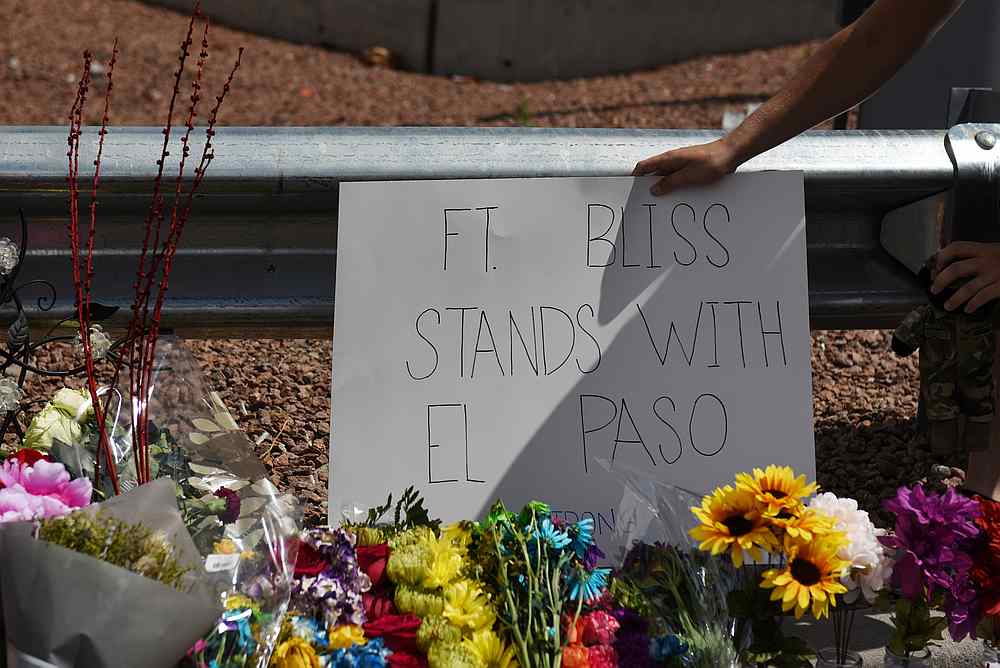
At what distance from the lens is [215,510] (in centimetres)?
200

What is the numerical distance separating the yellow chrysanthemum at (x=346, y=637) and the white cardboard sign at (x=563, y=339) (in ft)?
1.57

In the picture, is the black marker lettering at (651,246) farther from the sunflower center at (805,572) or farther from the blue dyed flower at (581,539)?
the sunflower center at (805,572)

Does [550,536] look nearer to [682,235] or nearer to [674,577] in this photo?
[674,577]

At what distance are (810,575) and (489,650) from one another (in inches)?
21.1

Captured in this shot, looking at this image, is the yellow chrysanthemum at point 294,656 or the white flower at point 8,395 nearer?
the yellow chrysanthemum at point 294,656

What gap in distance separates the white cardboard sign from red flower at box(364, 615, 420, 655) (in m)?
0.46

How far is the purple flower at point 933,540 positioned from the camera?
194 cm

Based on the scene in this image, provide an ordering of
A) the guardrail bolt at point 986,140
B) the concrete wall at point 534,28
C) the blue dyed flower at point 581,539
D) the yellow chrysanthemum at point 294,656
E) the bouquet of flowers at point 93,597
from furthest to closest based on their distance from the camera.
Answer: the concrete wall at point 534,28, the guardrail bolt at point 986,140, the blue dyed flower at point 581,539, the yellow chrysanthemum at point 294,656, the bouquet of flowers at point 93,597

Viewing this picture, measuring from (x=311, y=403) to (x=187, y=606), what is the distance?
1.87 meters

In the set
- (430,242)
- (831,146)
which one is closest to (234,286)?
(430,242)

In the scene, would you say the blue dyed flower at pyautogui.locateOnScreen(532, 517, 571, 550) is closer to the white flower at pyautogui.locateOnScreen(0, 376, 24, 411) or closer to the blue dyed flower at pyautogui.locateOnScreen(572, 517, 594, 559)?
the blue dyed flower at pyautogui.locateOnScreen(572, 517, 594, 559)

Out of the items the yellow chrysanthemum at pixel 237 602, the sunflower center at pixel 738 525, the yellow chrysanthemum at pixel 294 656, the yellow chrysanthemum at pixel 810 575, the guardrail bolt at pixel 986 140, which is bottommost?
the yellow chrysanthemum at pixel 294 656

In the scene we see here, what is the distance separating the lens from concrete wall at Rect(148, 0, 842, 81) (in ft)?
27.5

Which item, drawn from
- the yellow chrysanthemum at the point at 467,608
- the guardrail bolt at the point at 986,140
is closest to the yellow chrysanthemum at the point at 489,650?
the yellow chrysanthemum at the point at 467,608
